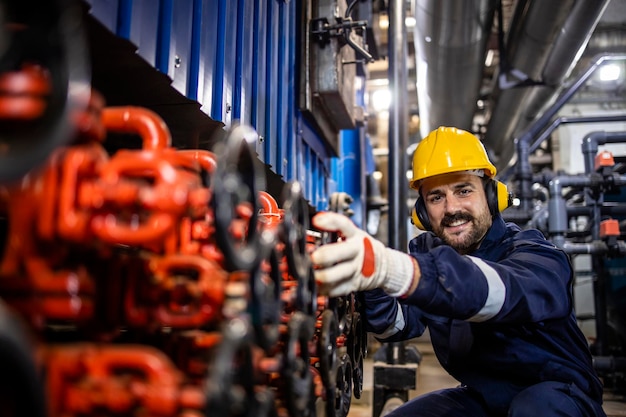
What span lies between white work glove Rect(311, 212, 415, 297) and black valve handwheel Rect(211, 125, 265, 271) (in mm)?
267

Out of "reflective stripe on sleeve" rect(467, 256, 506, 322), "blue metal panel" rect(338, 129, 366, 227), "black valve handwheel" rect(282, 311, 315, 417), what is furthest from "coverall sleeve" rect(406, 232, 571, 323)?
"blue metal panel" rect(338, 129, 366, 227)

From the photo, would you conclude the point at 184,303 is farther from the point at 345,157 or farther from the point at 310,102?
the point at 345,157

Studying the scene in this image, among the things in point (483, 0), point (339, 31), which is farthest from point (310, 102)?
point (483, 0)

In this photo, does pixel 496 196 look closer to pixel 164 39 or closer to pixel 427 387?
pixel 164 39

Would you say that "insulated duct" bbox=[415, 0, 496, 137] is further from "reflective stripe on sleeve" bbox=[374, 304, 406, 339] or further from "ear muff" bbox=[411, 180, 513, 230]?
"reflective stripe on sleeve" bbox=[374, 304, 406, 339]

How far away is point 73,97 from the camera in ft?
1.74

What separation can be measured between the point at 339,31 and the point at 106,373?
7.63 ft

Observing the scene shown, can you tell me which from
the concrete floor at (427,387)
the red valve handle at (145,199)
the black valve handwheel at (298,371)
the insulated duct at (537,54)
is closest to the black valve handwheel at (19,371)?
the red valve handle at (145,199)

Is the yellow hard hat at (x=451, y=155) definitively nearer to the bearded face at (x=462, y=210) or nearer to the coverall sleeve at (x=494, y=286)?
the bearded face at (x=462, y=210)

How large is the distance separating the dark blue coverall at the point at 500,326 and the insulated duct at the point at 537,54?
208 centimetres

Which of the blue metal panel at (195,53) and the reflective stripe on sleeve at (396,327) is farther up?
the blue metal panel at (195,53)

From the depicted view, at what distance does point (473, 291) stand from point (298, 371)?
19.0 inches

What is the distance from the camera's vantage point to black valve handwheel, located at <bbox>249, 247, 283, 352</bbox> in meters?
0.66

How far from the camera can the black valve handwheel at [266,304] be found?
2.18 ft
